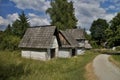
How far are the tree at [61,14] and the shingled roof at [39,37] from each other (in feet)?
94.6

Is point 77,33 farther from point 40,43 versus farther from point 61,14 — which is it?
point 40,43

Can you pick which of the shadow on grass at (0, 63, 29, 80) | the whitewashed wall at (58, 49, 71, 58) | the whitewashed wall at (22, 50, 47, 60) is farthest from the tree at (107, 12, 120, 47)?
the shadow on grass at (0, 63, 29, 80)

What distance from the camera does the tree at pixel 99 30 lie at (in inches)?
4296

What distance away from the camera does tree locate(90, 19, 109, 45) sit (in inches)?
4296

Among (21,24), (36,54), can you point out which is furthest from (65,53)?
(21,24)

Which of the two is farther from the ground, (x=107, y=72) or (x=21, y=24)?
(x=21, y=24)

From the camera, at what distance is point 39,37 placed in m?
36.1

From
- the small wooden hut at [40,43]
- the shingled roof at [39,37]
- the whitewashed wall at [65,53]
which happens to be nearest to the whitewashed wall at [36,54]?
the small wooden hut at [40,43]

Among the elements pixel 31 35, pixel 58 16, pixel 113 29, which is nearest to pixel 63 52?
pixel 31 35

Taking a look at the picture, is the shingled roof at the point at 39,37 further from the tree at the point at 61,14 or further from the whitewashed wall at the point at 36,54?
the tree at the point at 61,14

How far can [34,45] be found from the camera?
35500 mm

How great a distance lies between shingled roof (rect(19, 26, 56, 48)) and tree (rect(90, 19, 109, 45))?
73.6 meters

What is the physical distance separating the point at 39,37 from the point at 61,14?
3416 cm

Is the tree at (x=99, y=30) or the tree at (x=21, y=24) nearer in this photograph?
the tree at (x=21, y=24)
